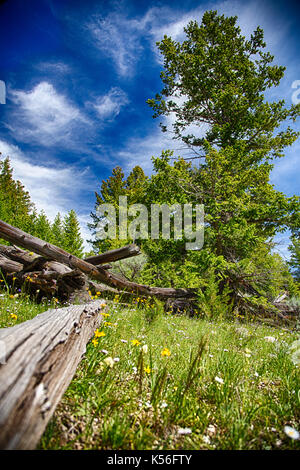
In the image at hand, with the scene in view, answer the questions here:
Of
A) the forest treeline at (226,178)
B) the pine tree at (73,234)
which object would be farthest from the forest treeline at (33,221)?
the forest treeline at (226,178)

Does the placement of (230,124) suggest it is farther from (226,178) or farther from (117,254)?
(117,254)

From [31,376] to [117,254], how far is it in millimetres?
5079

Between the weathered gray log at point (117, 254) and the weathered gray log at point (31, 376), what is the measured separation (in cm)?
412

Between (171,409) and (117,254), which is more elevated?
(117,254)

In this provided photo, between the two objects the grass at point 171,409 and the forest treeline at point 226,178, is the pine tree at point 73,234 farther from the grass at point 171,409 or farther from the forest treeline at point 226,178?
the grass at point 171,409

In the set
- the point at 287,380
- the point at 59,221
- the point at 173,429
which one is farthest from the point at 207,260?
the point at 59,221

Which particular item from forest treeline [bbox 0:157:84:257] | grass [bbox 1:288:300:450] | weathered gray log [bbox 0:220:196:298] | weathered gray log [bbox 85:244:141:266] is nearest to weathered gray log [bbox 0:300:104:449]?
grass [bbox 1:288:300:450]

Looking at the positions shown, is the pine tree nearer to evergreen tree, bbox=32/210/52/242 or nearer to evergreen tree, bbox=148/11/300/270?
evergreen tree, bbox=32/210/52/242

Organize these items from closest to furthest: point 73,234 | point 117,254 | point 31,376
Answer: point 31,376 < point 117,254 < point 73,234

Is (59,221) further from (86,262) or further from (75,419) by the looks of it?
(75,419)

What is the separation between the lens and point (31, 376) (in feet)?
3.27

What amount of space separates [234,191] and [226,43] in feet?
27.8

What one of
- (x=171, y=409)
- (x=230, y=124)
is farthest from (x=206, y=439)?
(x=230, y=124)

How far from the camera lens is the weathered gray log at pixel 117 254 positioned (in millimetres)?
5748
